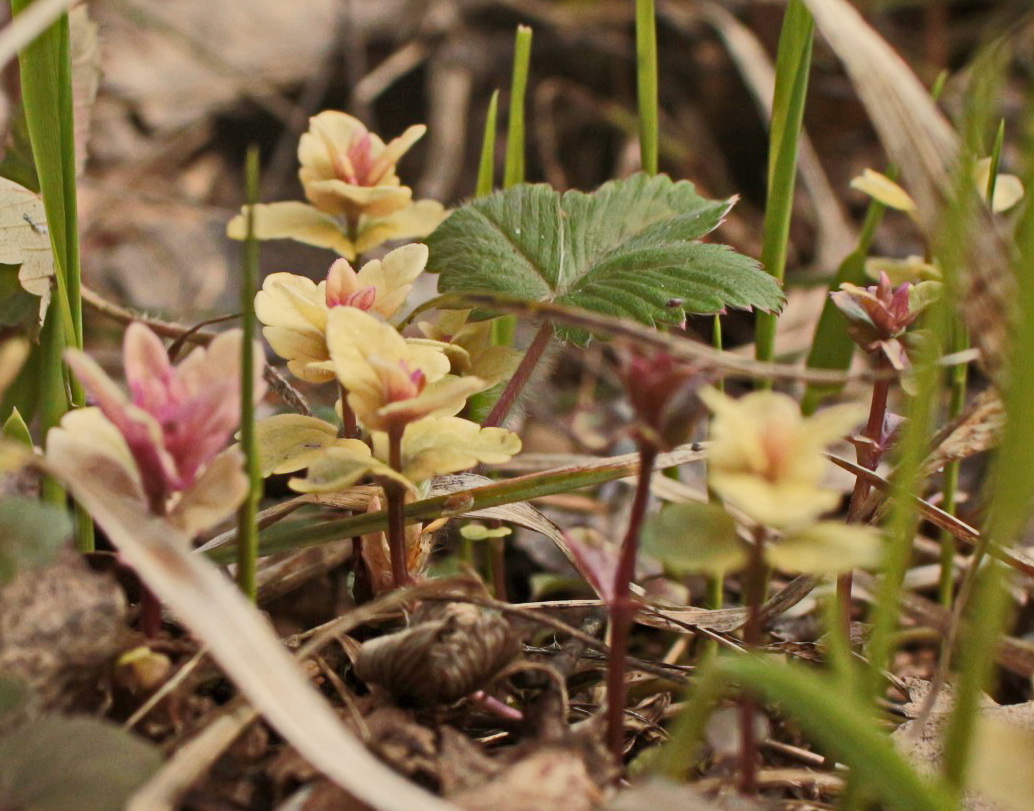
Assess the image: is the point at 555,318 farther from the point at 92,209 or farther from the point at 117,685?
the point at 92,209

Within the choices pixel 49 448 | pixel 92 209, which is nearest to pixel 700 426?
pixel 49 448

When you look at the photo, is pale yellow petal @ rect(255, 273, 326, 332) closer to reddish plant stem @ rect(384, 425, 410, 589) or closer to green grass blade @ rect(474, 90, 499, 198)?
reddish plant stem @ rect(384, 425, 410, 589)

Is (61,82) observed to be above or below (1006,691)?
above

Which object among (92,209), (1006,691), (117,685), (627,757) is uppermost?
(92,209)

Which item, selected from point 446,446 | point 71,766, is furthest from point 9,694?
point 446,446

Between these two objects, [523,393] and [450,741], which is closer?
[450,741]

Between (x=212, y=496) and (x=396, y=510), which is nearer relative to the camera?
(x=212, y=496)

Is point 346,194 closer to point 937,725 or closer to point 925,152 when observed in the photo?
point 925,152
